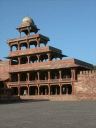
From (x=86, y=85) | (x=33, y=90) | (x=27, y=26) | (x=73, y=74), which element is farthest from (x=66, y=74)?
(x=27, y=26)

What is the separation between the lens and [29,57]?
196 ft

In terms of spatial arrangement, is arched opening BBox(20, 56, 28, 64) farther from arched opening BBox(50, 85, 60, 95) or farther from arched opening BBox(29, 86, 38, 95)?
arched opening BBox(50, 85, 60, 95)

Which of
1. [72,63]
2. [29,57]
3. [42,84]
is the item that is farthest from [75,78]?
[29,57]

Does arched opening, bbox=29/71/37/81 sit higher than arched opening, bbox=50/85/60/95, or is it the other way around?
arched opening, bbox=29/71/37/81

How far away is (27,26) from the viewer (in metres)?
62.9

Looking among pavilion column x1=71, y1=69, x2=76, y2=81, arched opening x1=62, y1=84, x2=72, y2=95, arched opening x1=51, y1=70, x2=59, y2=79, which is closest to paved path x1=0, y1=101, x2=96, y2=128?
pavilion column x1=71, y1=69, x2=76, y2=81

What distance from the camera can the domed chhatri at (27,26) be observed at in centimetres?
6294

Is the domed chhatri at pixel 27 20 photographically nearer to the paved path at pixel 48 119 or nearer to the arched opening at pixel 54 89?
the arched opening at pixel 54 89

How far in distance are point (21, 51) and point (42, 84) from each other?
28.4 ft

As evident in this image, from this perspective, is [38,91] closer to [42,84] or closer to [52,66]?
[42,84]

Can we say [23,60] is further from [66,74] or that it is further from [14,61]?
[66,74]

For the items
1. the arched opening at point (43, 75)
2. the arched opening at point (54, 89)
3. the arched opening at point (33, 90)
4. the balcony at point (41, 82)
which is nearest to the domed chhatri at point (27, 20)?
the arched opening at point (43, 75)

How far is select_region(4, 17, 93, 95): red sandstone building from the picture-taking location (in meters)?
53.4

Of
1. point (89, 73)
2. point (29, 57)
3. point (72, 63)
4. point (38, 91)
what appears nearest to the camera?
point (89, 73)
